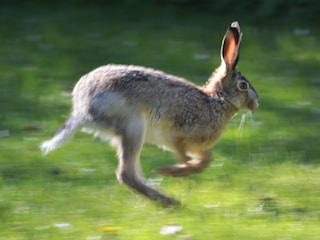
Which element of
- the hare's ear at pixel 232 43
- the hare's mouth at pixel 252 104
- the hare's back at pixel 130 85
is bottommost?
the hare's mouth at pixel 252 104

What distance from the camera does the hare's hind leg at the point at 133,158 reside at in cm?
623

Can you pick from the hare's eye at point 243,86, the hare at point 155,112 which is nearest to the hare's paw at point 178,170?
the hare at point 155,112

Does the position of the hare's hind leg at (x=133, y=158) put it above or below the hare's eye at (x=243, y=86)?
below

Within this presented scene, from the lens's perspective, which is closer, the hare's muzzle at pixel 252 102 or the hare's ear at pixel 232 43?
the hare's ear at pixel 232 43

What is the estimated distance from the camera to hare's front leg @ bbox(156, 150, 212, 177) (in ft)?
21.0

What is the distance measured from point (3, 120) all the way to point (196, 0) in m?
4.52

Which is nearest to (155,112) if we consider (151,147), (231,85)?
(231,85)

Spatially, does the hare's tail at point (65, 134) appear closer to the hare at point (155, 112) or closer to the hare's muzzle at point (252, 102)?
the hare at point (155, 112)

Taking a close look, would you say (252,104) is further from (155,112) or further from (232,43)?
(155,112)

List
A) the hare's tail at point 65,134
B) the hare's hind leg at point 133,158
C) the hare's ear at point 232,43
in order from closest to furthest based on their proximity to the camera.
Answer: the hare's hind leg at point 133,158
the hare's tail at point 65,134
the hare's ear at point 232,43

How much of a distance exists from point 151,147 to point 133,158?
1457 mm

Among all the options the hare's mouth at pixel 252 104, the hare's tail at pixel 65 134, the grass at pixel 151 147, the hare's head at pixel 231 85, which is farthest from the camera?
the hare's mouth at pixel 252 104

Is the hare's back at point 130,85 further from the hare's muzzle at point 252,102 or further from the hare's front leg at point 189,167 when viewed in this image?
the hare's muzzle at point 252,102

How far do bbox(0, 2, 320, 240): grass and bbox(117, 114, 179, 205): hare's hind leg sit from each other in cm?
8
